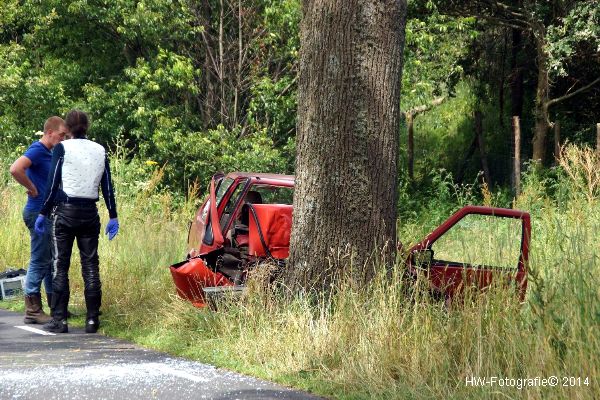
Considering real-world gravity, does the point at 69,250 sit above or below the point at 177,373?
above

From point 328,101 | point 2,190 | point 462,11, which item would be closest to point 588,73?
point 462,11

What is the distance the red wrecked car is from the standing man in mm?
1567

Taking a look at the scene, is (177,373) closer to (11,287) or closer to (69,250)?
(69,250)

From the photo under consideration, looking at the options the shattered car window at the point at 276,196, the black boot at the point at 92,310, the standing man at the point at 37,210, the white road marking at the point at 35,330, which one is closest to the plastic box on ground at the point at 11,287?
the standing man at the point at 37,210

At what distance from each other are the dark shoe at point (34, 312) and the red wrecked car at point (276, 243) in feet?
5.40

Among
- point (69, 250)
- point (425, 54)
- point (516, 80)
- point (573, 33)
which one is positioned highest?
point (573, 33)

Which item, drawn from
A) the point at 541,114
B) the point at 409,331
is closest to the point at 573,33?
the point at 541,114

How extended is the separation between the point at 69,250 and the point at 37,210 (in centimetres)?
115

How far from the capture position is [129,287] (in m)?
11.7

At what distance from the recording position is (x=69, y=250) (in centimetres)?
1066

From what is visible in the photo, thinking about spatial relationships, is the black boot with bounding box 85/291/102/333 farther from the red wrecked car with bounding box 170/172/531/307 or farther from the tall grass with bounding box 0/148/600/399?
the red wrecked car with bounding box 170/172/531/307

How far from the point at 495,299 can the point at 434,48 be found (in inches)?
726

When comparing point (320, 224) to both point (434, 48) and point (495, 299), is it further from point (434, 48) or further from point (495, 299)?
point (434, 48)

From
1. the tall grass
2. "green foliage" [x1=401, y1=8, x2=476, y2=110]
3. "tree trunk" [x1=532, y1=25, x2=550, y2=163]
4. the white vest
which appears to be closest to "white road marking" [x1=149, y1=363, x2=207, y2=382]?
the tall grass
